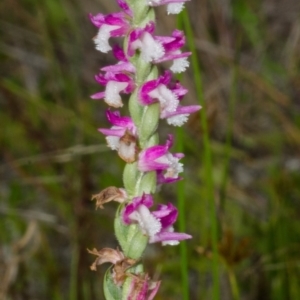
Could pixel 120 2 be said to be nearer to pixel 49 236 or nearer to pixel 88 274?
pixel 88 274

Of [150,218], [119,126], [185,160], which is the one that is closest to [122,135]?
[119,126]

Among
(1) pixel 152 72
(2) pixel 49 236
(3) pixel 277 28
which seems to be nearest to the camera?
(1) pixel 152 72

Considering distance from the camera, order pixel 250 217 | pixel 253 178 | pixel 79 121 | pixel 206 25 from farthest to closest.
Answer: pixel 206 25 → pixel 253 178 → pixel 250 217 → pixel 79 121

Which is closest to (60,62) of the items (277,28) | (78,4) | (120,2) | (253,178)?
(78,4)

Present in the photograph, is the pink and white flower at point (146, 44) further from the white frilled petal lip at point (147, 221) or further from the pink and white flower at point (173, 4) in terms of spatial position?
the white frilled petal lip at point (147, 221)

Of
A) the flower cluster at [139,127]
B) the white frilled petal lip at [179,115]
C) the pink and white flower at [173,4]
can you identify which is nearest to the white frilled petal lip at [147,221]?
the flower cluster at [139,127]

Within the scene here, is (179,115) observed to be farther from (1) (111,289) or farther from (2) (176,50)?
(1) (111,289)
